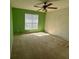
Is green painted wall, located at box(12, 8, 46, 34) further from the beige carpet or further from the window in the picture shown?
the beige carpet

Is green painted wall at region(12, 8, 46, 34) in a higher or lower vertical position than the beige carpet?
higher

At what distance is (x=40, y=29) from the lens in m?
9.78

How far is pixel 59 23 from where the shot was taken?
7395mm

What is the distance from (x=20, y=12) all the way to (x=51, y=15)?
2723 millimetres

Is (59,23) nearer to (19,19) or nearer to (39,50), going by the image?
(19,19)

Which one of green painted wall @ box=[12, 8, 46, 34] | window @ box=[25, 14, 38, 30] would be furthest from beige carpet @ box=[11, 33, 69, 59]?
window @ box=[25, 14, 38, 30]

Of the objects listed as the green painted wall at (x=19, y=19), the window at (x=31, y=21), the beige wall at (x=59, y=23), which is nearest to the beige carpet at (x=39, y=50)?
the beige wall at (x=59, y=23)

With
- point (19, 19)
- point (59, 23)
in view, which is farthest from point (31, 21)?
point (59, 23)

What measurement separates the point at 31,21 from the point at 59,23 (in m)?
2.96

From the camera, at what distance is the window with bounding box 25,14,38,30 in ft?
29.3

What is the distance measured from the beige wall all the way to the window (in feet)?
3.83

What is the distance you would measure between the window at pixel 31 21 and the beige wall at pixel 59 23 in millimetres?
1168
